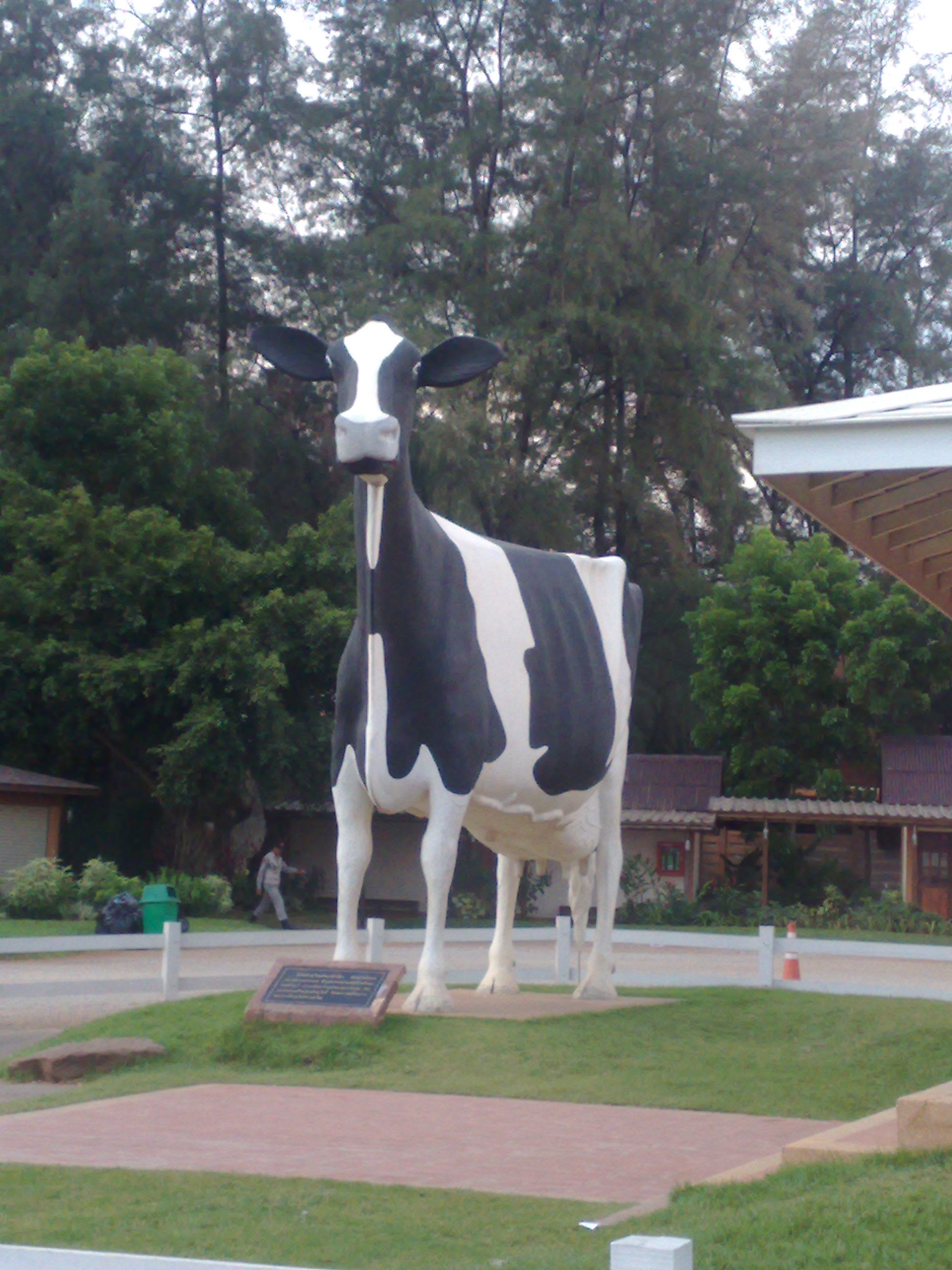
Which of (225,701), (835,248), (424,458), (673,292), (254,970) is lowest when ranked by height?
(254,970)

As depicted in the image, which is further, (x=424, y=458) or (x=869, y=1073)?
(x=424, y=458)

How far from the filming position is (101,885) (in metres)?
26.2

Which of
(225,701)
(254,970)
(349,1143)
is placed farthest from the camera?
(225,701)

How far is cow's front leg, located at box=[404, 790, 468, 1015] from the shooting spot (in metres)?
10.9

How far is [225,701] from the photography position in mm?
29219

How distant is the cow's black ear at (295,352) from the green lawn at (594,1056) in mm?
4662

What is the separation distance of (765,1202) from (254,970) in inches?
545

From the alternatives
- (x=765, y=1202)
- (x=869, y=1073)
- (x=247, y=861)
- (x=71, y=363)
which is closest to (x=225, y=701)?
(x=247, y=861)

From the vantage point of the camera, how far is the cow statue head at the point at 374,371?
31.5ft

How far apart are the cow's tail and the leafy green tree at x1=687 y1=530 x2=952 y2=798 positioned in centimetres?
2017

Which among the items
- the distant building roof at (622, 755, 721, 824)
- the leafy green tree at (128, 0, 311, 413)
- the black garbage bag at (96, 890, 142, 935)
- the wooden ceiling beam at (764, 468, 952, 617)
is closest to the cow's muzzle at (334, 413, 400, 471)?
the wooden ceiling beam at (764, 468, 952, 617)

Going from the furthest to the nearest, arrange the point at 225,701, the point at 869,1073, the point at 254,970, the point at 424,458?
the point at 424,458, the point at 225,701, the point at 254,970, the point at 869,1073

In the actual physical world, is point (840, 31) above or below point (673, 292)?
above

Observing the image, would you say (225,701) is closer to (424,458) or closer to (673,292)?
(424,458)
